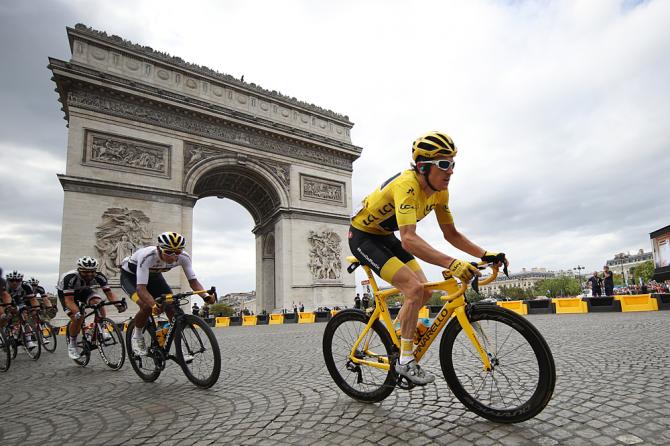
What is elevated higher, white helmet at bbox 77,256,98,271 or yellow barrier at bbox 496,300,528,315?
white helmet at bbox 77,256,98,271

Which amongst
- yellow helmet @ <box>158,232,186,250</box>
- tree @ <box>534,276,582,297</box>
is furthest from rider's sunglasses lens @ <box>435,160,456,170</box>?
tree @ <box>534,276,582,297</box>

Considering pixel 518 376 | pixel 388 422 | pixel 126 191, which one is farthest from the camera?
pixel 126 191

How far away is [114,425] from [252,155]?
23.4m

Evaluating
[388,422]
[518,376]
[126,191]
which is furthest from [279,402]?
[126,191]

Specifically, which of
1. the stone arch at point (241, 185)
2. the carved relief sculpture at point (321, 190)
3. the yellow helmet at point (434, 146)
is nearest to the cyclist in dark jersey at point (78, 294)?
the yellow helmet at point (434, 146)

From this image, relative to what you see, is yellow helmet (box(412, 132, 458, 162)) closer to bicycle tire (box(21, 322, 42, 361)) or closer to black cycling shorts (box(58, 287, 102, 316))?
black cycling shorts (box(58, 287, 102, 316))

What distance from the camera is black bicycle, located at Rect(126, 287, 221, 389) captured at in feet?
12.9

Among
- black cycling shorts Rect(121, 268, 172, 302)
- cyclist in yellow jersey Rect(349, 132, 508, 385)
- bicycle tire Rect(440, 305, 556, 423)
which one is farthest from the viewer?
black cycling shorts Rect(121, 268, 172, 302)

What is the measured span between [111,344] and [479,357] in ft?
17.4

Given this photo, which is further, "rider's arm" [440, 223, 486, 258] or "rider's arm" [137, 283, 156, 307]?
"rider's arm" [137, 283, 156, 307]

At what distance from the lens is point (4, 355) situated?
6.82m

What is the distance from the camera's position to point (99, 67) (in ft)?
68.0

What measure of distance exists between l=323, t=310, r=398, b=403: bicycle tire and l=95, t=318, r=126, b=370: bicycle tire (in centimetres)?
351

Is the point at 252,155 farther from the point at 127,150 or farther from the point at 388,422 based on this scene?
the point at 388,422
